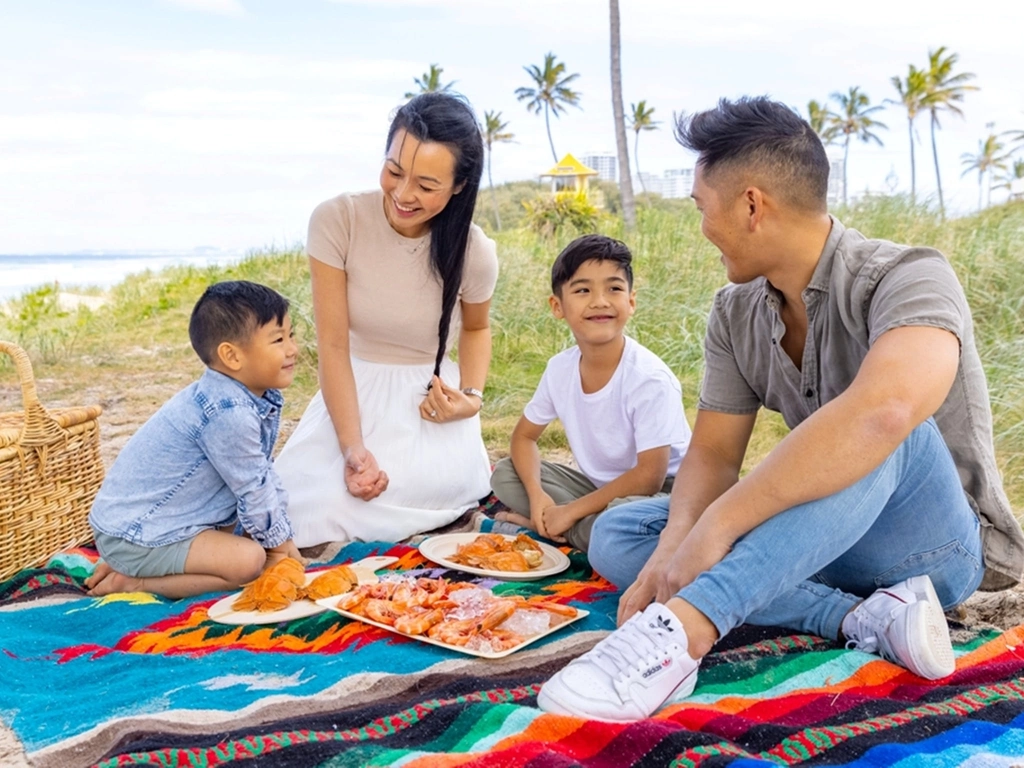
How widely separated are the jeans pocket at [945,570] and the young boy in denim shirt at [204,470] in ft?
6.85

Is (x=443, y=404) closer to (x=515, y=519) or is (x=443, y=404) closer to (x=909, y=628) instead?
(x=515, y=519)

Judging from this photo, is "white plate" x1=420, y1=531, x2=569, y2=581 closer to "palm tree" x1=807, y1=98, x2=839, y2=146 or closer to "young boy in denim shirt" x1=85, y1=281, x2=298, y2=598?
"young boy in denim shirt" x1=85, y1=281, x2=298, y2=598

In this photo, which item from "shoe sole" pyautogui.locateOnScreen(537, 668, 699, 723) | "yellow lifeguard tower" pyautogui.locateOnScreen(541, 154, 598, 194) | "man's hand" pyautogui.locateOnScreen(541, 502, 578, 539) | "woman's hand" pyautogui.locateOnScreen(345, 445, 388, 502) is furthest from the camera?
"yellow lifeguard tower" pyautogui.locateOnScreen(541, 154, 598, 194)

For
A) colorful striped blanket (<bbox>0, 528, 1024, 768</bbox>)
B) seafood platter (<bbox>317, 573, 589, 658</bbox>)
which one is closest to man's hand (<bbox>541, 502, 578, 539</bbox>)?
colorful striped blanket (<bbox>0, 528, 1024, 768</bbox>)

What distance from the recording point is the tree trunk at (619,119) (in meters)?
19.5

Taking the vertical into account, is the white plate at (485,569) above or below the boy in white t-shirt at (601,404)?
below

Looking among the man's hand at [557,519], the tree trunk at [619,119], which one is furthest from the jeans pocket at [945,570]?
the tree trunk at [619,119]

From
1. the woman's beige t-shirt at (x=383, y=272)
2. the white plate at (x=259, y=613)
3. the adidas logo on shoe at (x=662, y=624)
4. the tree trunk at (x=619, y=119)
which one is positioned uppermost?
the tree trunk at (x=619, y=119)

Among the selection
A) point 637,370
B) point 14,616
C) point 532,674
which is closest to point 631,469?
point 637,370

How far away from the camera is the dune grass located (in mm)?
6215

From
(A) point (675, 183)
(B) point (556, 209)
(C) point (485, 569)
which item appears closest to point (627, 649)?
(C) point (485, 569)

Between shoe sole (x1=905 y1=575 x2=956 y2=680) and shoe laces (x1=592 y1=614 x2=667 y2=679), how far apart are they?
668mm

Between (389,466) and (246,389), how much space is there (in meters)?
0.86

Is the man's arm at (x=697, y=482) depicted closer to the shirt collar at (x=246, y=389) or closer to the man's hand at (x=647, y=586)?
the man's hand at (x=647, y=586)
